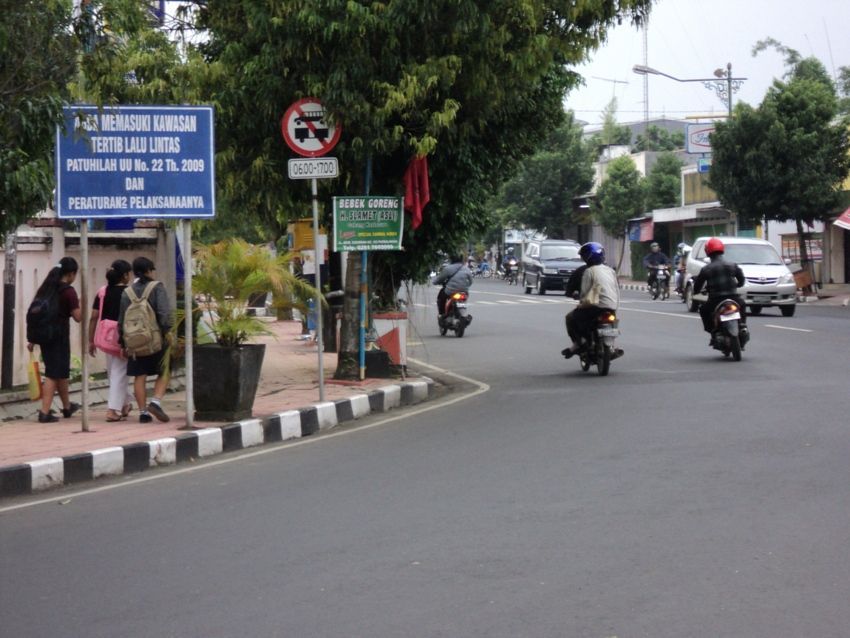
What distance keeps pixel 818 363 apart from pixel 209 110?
8987 millimetres

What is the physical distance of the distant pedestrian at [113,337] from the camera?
12156mm

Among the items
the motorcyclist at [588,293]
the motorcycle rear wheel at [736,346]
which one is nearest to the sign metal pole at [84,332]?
the motorcyclist at [588,293]

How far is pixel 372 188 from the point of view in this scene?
52.9 ft

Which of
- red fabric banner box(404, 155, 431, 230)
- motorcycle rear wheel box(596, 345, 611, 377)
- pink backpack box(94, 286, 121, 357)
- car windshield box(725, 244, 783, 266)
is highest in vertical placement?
red fabric banner box(404, 155, 431, 230)

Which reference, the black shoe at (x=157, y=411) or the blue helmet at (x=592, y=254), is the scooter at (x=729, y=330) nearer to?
the blue helmet at (x=592, y=254)

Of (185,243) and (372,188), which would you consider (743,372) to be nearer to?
(372,188)

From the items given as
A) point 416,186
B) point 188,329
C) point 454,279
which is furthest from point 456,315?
point 188,329

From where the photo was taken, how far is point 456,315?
25.2 m

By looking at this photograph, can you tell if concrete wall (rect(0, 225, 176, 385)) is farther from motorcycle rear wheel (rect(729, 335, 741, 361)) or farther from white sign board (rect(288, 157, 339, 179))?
motorcycle rear wheel (rect(729, 335, 741, 361))

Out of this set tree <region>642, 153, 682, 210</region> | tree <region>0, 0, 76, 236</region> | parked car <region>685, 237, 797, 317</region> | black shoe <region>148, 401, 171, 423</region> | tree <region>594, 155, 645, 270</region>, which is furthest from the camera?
tree <region>642, 153, 682, 210</region>

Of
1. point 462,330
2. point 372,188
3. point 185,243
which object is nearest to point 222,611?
point 185,243

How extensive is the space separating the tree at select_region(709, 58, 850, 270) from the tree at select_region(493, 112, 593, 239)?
29567mm

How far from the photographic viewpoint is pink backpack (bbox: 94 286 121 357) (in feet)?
39.7

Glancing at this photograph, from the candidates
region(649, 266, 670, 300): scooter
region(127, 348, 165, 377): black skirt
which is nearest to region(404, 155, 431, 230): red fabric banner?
region(127, 348, 165, 377): black skirt
